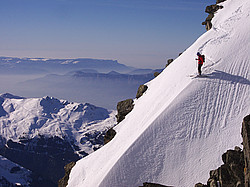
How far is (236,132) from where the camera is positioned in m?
19.6

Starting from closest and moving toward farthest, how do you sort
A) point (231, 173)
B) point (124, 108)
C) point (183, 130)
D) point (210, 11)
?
1. point (231, 173)
2. point (183, 130)
3. point (124, 108)
4. point (210, 11)

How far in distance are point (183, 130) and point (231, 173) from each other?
814 cm

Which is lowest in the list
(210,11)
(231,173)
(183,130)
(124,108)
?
(231,173)

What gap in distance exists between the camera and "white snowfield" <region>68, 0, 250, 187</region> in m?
19.8

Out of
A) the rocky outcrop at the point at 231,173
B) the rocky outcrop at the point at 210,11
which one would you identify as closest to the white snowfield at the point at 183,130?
the rocky outcrop at the point at 231,173

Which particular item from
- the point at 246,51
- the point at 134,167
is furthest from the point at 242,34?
the point at 134,167

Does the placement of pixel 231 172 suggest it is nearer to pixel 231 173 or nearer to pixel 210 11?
pixel 231 173

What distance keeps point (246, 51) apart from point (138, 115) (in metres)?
13.7

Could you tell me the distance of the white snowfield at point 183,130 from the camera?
19797 millimetres

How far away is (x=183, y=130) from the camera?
2186cm

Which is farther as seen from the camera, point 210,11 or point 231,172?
point 210,11

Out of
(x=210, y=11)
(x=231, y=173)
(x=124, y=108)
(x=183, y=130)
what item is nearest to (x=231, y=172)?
(x=231, y=173)

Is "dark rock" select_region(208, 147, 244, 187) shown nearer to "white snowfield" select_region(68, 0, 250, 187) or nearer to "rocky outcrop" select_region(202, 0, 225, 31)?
"white snowfield" select_region(68, 0, 250, 187)

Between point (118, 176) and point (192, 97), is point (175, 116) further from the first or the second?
point (118, 176)
